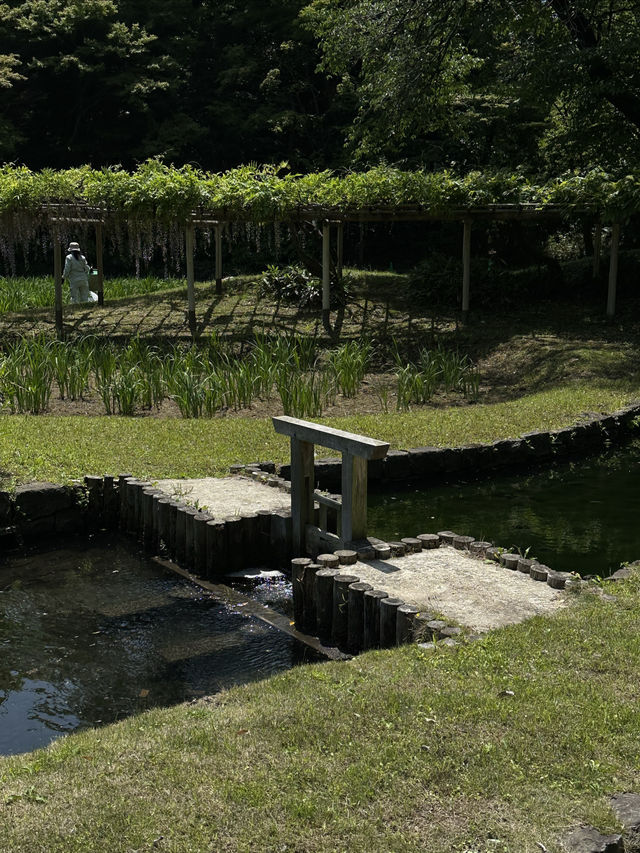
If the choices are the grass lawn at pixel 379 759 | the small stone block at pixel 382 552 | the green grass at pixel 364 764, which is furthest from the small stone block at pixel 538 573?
the green grass at pixel 364 764

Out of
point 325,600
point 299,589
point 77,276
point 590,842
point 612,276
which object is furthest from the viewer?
point 77,276

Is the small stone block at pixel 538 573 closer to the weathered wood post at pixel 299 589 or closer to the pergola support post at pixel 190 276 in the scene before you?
the weathered wood post at pixel 299 589

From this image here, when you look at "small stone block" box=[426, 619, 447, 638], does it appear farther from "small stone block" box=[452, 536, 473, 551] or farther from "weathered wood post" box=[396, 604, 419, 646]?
"small stone block" box=[452, 536, 473, 551]

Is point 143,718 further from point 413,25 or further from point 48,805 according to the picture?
point 413,25

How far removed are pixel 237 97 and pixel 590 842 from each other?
27.6 metres

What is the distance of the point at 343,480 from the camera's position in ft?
21.0

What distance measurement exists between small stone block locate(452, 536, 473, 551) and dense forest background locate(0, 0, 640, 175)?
1298 cm

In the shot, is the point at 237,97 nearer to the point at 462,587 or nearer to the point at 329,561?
the point at 329,561

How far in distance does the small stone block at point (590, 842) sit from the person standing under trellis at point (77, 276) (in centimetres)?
1874

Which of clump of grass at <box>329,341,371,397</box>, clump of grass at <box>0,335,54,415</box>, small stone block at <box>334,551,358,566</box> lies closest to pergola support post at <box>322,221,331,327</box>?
clump of grass at <box>329,341,371,397</box>

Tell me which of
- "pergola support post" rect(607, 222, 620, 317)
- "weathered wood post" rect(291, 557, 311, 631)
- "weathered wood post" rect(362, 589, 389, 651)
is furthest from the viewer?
"pergola support post" rect(607, 222, 620, 317)

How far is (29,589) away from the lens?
6.93 m

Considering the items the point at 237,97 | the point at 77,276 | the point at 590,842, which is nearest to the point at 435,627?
the point at 590,842

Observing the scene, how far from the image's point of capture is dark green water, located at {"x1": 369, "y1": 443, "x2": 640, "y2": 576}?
25.1 ft
